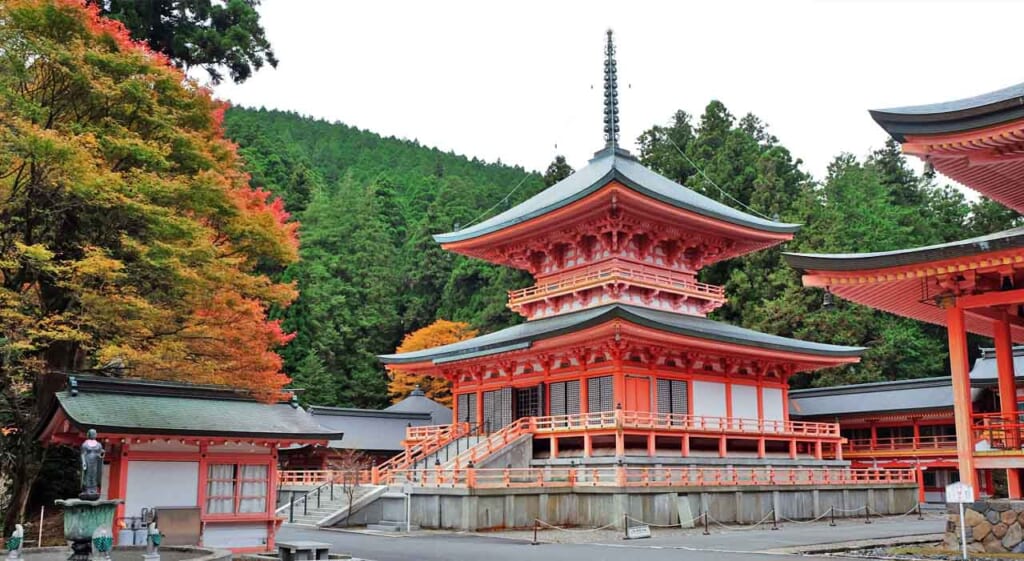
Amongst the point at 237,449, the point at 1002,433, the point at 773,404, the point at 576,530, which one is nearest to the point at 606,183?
the point at 773,404

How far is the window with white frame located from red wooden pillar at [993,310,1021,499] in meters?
14.4

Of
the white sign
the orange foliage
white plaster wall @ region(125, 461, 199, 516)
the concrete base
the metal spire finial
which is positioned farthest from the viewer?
the metal spire finial

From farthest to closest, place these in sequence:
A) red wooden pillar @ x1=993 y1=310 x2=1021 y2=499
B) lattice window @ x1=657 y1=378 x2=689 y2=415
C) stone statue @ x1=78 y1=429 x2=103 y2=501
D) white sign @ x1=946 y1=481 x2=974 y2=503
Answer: lattice window @ x1=657 y1=378 x2=689 y2=415, red wooden pillar @ x1=993 y1=310 x2=1021 y2=499, white sign @ x1=946 y1=481 x2=974 y2=503, stone statue @ x1=78 y1=429 x2=103 y2=501

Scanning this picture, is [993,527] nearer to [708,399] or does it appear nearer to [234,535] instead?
[234,535]

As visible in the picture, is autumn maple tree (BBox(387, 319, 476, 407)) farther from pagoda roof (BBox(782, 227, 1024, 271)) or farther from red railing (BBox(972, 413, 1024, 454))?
red railing (BBox(972, 413, 1024, 454))

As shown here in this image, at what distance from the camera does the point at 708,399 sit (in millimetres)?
31438

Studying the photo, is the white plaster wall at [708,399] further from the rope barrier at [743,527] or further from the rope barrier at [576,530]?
the rope barrier at [576,530]

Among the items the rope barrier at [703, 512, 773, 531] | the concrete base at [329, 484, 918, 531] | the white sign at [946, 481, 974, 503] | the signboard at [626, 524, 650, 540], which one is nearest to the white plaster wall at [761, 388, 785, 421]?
the concrete base at [329, 484, 918, 531]

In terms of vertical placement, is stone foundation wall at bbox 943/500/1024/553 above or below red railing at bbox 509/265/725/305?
below

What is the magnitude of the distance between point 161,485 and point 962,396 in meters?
14.9

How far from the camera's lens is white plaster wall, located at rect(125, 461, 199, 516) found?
55.1 ft

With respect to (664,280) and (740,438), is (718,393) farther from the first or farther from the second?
(664,280)

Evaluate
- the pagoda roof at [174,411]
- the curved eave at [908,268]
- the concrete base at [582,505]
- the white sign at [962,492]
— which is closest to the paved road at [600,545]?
the concrete base at [582,505]

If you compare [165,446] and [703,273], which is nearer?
[165,446]
